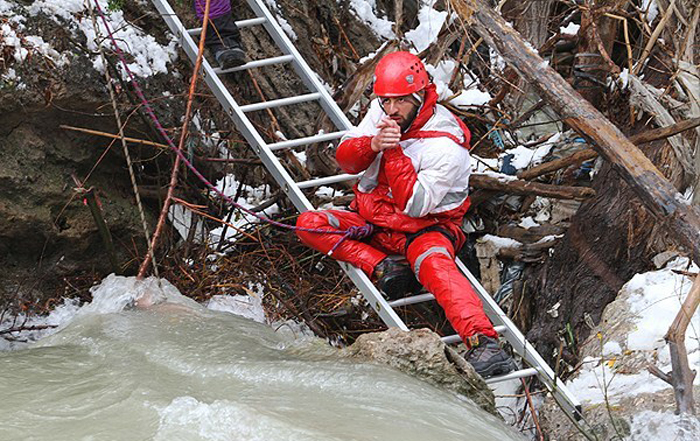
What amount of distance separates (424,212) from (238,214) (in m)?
1.82

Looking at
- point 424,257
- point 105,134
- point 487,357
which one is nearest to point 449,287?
point 424,257

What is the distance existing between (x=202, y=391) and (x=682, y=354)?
6.02 ft

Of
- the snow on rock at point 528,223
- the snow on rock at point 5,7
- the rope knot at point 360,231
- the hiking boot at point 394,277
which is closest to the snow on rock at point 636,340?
the snow on rock at point 528,223

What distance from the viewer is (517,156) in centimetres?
515

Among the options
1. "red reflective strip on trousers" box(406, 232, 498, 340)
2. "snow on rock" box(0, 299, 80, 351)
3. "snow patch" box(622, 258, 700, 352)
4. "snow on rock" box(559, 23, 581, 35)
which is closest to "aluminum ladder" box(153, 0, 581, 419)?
"red reflective strip on trousers" box(406, 232, 498, 340)

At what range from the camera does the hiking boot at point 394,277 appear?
408 cm

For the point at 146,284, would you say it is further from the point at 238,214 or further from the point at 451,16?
the point at 451,16

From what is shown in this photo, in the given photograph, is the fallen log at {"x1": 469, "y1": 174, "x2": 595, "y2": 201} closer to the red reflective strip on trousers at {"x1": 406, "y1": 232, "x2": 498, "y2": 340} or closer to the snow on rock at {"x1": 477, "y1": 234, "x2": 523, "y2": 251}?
the snow on rock at {"x1": 477, "y1": 234, "x2": 523, "y2": 251}

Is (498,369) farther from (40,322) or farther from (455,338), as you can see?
(40,322)

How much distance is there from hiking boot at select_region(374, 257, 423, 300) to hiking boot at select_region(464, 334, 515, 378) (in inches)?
22.1

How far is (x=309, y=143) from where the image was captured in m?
4.82

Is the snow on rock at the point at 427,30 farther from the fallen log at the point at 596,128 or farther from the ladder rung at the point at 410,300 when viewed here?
the ladder rung at the point at 410,300

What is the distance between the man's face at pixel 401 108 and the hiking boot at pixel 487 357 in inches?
45.0

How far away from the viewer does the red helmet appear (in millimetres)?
3926
